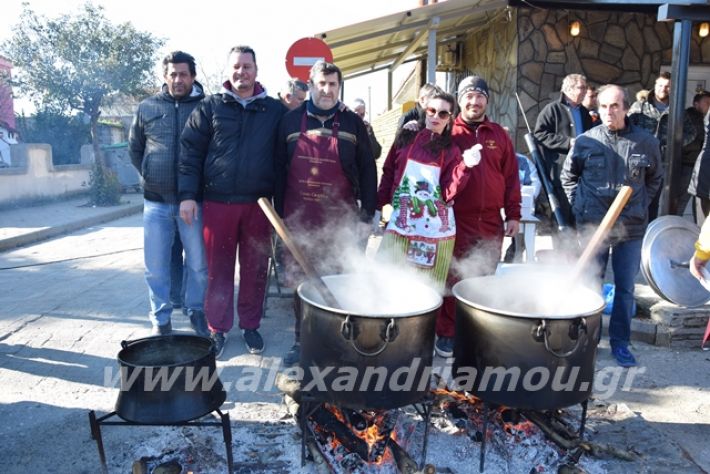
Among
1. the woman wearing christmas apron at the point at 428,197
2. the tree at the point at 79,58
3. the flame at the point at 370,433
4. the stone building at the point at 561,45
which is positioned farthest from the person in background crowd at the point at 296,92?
the tree at the point at 79,58

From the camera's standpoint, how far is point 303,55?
621 cm

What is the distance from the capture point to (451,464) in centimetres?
286

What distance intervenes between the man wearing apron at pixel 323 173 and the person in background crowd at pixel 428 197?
0.25 metres

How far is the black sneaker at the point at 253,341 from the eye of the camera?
4.36 meters

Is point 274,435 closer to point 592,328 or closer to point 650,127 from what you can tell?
point 592,328

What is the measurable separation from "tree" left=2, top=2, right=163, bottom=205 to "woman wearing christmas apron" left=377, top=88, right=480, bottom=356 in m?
15.8

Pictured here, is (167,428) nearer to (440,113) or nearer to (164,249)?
(164,249)

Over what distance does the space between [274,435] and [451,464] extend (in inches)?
37.5

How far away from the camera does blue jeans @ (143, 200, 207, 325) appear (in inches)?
167

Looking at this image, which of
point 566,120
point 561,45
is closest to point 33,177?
point 561,45

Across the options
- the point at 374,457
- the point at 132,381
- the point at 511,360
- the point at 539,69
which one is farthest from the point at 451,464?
the point at 539,69

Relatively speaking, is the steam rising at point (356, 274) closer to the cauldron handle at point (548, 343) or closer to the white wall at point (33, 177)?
the cauldron handle at point (548, 343)

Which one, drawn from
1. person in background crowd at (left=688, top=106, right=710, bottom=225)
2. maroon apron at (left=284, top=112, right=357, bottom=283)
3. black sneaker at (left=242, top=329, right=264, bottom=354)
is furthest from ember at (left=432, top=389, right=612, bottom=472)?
person in background crowd at (left=688, top=106, right=710, bottom=225)

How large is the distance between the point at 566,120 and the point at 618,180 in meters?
1.68
